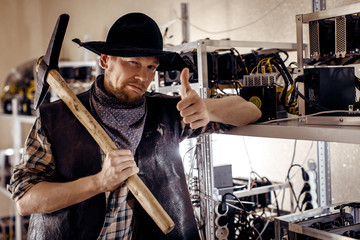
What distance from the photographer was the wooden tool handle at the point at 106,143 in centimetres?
120

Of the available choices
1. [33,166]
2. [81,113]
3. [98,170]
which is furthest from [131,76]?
[33,166]

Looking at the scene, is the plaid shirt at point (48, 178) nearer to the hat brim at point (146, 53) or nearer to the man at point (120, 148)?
the man at point (120, 148)

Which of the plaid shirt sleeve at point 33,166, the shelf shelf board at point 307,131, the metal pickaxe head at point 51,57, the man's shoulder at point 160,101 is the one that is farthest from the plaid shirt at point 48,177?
the shelf shelf board at point 307,131

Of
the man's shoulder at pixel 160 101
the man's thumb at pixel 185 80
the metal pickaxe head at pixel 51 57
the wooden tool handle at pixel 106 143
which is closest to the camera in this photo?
the wooden tool handle at pixel 106 143

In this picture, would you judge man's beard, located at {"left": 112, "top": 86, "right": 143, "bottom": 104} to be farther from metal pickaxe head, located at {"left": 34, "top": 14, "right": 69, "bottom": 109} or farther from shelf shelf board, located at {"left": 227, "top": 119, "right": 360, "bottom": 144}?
shelf shelf board, located at {"left": 227, "top": 119, "right": 360, "bottom": 144}

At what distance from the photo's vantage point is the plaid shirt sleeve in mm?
1366

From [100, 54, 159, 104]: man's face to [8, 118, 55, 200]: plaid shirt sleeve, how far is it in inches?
11.9

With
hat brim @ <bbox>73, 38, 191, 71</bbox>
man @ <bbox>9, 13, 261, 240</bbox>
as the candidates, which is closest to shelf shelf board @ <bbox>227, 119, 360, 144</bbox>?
man @ <bbox>9, 13, 261, 240</bbox>

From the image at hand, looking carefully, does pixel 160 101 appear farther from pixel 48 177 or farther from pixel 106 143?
pixel 48 177

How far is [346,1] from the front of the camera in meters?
2.00

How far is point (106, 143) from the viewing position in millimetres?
1311

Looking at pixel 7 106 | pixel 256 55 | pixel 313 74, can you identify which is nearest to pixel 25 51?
pixel 7 106

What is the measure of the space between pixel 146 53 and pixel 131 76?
100mm

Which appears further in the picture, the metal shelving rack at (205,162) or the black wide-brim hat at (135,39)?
the metal shelving rack at (205,162)
